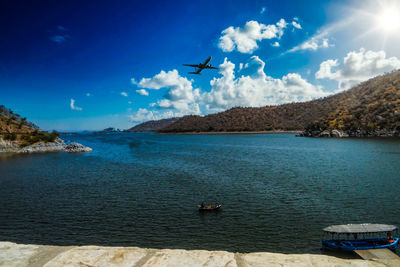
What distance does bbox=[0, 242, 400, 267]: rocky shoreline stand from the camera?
5578 mm

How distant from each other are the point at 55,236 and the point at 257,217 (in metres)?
18.4

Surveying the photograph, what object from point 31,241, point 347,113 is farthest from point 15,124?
point 347,113

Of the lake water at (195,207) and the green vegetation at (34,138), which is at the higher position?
the green vegetation at (34,138)

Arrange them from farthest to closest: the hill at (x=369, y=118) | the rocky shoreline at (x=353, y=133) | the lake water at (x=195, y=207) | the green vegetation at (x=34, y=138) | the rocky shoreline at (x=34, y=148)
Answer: the hill at (x=369, y=118), the rocky shoreline at (x=353, y=133), the green vegetation at (x=34, y=138), the rocky shoreline at (x=34, y=148), the lake water at (x=195, y=207)

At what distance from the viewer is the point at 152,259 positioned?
228 inches

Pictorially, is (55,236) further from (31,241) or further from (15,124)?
(15,124)

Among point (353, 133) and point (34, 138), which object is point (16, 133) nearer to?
point (34, 138)

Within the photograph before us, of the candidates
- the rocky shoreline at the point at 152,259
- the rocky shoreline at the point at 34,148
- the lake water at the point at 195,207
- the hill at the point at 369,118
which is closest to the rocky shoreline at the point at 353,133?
the hill at the point at 369,118

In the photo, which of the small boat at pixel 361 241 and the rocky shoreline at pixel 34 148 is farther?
the rocky shoreline at pixel 34 148

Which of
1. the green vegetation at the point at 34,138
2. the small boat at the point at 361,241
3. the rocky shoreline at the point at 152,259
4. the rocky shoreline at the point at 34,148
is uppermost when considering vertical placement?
the green vegetation at the point at 34,138

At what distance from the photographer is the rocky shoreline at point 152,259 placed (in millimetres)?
5578

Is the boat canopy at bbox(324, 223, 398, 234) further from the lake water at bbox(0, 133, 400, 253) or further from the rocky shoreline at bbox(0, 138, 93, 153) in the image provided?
the rocky shoreline at bbox(0, 138, 93, 153)

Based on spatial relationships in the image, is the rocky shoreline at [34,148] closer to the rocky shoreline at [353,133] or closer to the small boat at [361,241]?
the small boat at [361,241]

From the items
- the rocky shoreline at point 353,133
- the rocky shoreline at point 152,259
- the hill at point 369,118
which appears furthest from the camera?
the hill at point 369,118
